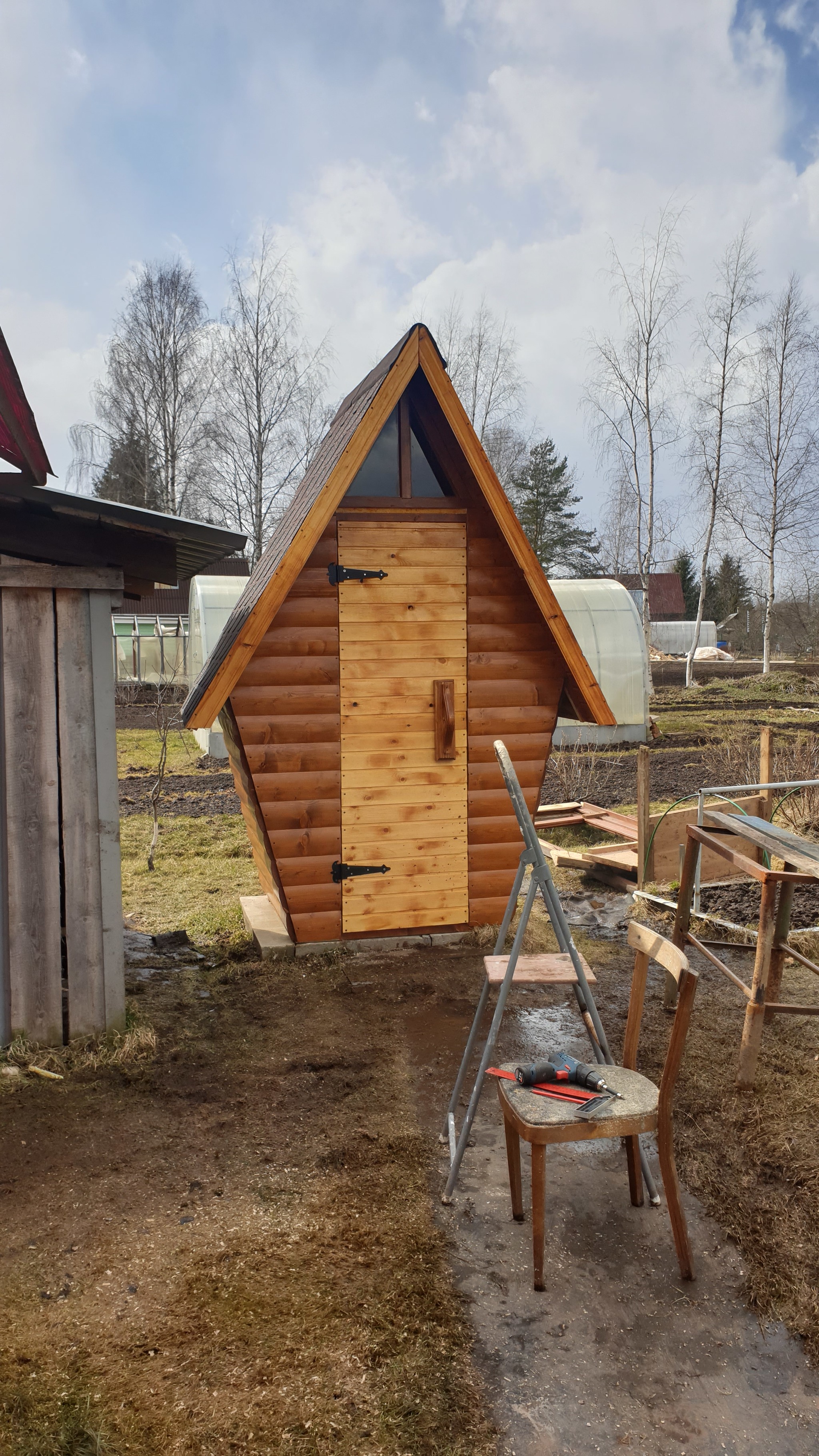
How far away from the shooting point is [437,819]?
20.8 ft

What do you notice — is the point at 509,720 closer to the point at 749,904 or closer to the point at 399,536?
the point at 399,536

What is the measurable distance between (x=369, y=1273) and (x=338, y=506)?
14.3 feet

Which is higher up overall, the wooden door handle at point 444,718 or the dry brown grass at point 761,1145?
the wooden door handle at point 444,718

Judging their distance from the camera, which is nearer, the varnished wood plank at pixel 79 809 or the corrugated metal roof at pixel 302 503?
the varnished wood plank at pixel 79 809

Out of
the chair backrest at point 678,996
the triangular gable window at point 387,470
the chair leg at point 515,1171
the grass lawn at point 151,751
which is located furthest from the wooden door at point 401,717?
the grass lawn at point 151,751

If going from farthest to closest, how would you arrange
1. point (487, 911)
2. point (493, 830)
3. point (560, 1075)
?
point (487, 911) < point (493, 830) < point (560, 1075)

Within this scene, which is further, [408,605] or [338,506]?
[408,605]

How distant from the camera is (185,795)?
12828 mm

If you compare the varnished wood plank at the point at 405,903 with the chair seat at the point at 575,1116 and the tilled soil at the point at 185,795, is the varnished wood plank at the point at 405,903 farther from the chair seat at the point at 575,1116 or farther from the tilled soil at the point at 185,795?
the tilled soil at the point at 185,795

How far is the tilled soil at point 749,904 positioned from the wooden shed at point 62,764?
4815 mm

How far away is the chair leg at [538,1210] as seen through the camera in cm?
279

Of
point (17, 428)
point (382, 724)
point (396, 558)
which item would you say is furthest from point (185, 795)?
point (17, 428)

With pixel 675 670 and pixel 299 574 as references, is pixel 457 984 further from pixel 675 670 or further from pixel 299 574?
pixel 675 670

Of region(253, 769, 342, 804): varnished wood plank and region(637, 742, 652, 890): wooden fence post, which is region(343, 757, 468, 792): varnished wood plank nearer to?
region(253, 769, 342, 804): varnished wood plank
